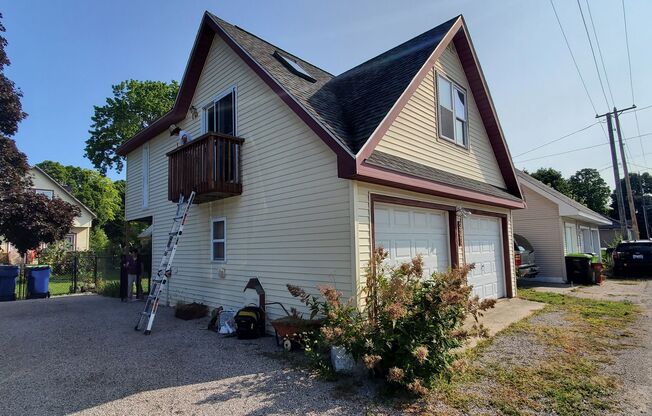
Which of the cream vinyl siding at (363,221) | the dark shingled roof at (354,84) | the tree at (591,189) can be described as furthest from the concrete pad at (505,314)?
the tree at (591,189)

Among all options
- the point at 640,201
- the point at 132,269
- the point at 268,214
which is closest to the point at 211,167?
the point at 268,214

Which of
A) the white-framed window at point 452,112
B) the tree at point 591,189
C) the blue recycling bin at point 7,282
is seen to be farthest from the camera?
the tree at point 591,189

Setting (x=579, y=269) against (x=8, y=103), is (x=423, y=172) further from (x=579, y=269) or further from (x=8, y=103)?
(x=8, y=103)

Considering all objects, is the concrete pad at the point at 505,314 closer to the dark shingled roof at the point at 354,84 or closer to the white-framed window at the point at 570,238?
the dark shingled roof at the point at 354,84

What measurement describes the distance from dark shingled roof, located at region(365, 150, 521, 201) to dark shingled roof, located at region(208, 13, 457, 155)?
531 mm

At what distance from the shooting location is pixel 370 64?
409 inches

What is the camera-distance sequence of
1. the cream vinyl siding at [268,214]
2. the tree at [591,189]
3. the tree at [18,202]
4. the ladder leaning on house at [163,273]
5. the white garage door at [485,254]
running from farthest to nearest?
the tree at [591,189] → the tree at [18,202] → the white garage door at [485,254] → the ladder leaning on house at [163,273] → the cream vinyl siding at [268,214]

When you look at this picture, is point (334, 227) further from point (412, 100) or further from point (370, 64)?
point (370, 64)

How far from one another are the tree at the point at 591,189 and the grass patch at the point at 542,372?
5033 cm

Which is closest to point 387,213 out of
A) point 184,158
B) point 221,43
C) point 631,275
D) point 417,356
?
point 417,356

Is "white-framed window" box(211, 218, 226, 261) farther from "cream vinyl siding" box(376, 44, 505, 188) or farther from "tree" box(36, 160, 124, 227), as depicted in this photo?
"tree" box(36, 160, 124, 227)

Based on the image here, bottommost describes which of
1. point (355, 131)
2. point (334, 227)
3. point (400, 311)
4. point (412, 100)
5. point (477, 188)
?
point (400, 311)

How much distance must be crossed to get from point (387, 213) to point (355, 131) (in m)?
1.66

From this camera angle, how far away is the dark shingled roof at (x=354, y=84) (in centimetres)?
665
